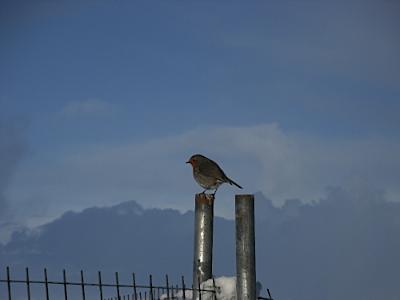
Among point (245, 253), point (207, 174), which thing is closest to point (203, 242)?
point (245, 253)

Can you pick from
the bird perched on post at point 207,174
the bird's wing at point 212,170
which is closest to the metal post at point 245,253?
the bird perched on post at point 207,174

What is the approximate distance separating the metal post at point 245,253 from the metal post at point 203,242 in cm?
181

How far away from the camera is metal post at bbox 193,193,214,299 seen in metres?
13.6

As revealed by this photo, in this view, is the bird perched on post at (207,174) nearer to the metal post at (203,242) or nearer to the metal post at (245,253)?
the metal post at (203,242)

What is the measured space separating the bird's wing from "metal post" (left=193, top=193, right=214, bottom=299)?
8.49 ft

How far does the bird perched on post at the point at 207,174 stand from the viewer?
16203 millimetres

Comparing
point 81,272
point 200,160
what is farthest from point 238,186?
point 81,272

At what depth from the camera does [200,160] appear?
16812mm

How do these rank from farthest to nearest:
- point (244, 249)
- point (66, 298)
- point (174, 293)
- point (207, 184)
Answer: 1. point (207, 184)
2. point (174, 293)
3. point (66, 298)
4. point (244, 249)

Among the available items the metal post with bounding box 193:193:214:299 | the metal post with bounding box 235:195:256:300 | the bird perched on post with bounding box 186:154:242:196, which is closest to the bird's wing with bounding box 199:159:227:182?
the bird perched on post with bounding box 186:154:242:196

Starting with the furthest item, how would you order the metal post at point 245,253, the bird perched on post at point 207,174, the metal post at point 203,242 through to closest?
the bird perched on post at point 207,174 → the metal post at point 203,242 → the metal post at point 245,253

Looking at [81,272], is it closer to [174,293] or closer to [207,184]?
[174,293]

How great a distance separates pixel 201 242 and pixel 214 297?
99 centimetres

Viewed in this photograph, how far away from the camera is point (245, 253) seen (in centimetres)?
1179
